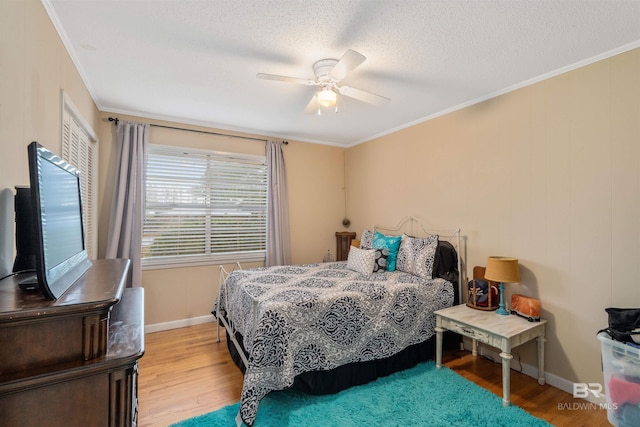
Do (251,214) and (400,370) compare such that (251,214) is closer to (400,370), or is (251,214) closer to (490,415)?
(400,370)

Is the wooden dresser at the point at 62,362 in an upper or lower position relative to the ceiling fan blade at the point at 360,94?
lower

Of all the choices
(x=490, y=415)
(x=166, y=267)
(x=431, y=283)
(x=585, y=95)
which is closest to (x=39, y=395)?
(x=490, y=415)

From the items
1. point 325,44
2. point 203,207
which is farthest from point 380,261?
point 203,207

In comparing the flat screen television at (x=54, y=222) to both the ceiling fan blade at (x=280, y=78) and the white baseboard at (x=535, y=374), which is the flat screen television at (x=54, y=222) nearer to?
the ceiling fan blade at (x=280, y=78)

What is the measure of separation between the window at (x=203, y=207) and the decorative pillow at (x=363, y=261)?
1.48m

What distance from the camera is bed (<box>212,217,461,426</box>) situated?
206 cm

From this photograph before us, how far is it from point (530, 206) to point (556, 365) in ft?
4.40

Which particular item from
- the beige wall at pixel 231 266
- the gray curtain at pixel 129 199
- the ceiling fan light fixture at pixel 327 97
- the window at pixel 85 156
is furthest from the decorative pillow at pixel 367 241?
the window at pixel 85 156

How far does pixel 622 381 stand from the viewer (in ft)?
5.84

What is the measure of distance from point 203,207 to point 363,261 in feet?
7.33

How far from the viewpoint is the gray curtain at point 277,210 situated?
421cm

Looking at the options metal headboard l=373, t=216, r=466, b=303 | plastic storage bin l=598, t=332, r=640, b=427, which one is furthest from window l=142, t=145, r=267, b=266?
plastic storage bin l=598, t=332, r=640, b=427

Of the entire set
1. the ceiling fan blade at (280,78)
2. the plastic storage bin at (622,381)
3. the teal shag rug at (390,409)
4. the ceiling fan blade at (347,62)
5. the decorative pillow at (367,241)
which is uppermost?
the ceiling fan blade at (347,62)

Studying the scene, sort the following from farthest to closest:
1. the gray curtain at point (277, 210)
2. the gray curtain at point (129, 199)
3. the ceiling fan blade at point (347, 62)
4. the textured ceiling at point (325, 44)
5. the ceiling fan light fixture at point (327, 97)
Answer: the gray curtain at point (277, 210), the gray curtain at point (129, 199), the ceiling fan light fixture at point (327, 97), the ceiling fan blade at point (347, 62), the textured ceiling at point (325, 44)
